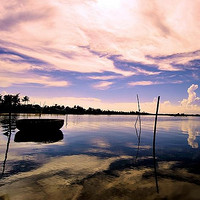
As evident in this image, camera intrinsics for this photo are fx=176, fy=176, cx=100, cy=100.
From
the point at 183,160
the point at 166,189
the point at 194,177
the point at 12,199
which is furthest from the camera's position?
the point at 183,160

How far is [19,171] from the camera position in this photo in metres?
10.1

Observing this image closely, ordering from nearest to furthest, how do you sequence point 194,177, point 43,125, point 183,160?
point 194,177, point 183,160, point 43,125

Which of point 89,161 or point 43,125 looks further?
point 43,125

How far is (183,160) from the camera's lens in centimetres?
1384

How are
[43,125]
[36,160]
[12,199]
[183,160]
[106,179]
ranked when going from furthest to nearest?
[43,125] → [183,160] → [36,160] → [106,179] → [12,199]

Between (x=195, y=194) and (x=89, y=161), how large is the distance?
709 centimetres

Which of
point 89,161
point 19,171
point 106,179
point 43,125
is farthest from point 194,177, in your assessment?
point 43,125

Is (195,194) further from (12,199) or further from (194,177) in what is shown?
(12,199)

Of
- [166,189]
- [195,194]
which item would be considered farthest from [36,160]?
[195,194]

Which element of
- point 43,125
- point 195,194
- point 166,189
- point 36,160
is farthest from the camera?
point 43,125

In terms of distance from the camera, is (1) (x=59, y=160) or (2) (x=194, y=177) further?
(1) (x=59, y=160)

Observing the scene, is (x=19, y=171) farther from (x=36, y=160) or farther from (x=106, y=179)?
(x=106, y=179)

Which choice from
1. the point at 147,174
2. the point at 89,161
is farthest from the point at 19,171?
the point at 147,174

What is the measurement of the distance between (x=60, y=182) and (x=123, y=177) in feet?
11.1
